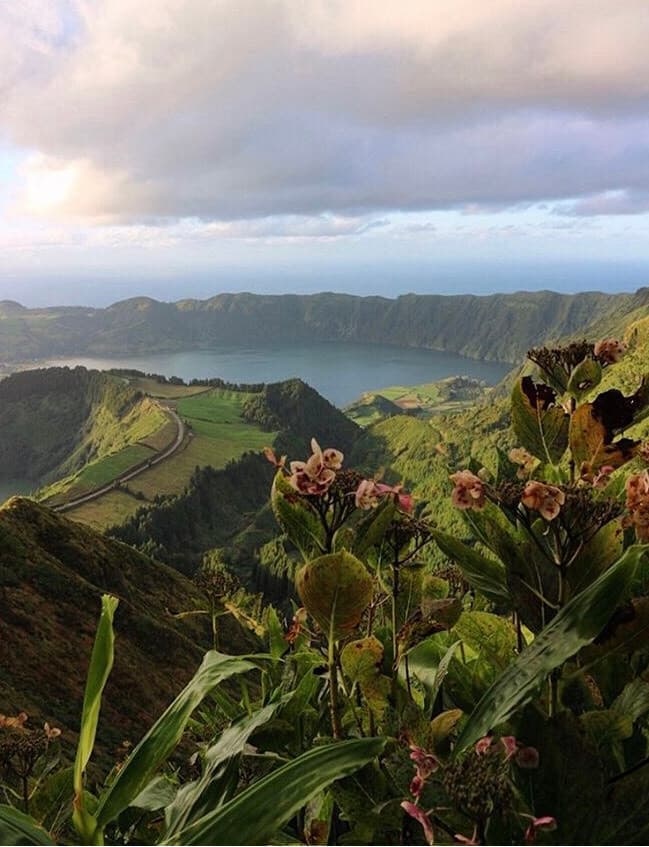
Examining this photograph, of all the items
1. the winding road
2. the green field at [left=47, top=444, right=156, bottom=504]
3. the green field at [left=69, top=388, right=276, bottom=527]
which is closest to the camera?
the winding road

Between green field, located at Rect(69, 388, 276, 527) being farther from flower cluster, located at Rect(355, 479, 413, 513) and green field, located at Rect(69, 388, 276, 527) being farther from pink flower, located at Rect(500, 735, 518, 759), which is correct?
pink flower, located at Rect(500, 735, 518, 759)

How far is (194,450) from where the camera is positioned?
110 metres

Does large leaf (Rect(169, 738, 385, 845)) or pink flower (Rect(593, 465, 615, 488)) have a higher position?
pink flower (Rect(593, 465, 615, 488))

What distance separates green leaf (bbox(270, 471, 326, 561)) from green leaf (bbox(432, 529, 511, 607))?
0.25 meters

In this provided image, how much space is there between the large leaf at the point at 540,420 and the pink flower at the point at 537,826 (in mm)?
953

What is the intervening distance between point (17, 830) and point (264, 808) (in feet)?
1.45

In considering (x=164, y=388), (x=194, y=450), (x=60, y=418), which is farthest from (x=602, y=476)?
(x=60, y=418)

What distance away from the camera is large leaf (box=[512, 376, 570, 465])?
171 centimetres

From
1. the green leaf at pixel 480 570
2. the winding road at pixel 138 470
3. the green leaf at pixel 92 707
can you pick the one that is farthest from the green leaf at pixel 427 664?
the winding road at pixel 138 470

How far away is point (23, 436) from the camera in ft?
531

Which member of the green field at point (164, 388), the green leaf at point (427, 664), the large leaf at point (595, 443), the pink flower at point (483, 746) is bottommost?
the green field at point (164, 388)

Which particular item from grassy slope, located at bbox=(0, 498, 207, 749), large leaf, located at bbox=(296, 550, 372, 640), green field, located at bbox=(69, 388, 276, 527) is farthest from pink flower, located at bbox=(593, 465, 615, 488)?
green field, located at bbox=(69, 388, 276, 527)

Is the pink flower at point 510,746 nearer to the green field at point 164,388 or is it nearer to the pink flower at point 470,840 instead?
the pink flower at point 470,840

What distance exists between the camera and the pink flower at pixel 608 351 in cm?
179
